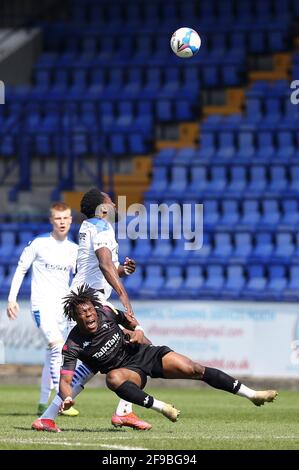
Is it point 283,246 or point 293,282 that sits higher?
point 283,246

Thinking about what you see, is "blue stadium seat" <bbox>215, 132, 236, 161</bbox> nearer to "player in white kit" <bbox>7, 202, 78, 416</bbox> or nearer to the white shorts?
"player in white kit" <bbox>7, 202, 78, 416</bbox>

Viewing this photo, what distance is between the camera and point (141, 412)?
13859 mm

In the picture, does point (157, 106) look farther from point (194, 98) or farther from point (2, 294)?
point (2, 294)

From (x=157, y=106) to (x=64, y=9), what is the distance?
5038mm

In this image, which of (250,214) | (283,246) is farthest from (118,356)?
(250,214)

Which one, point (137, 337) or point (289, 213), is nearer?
point (137, 337)

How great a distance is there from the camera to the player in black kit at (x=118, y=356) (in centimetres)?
1071

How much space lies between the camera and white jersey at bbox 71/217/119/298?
1120 centimetres

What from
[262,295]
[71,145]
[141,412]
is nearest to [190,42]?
[262,295]

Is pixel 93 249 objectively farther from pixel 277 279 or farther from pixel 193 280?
pixel 193 280

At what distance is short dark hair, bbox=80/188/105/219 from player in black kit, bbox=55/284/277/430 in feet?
2.37

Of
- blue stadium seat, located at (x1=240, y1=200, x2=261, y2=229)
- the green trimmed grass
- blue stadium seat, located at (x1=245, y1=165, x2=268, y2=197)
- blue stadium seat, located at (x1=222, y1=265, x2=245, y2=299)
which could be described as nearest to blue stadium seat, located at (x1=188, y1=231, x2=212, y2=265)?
blue stadium seat, located at (x1=222, y1=265, x2=245, y2=299)

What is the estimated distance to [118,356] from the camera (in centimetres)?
1090

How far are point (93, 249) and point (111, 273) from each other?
418mm
